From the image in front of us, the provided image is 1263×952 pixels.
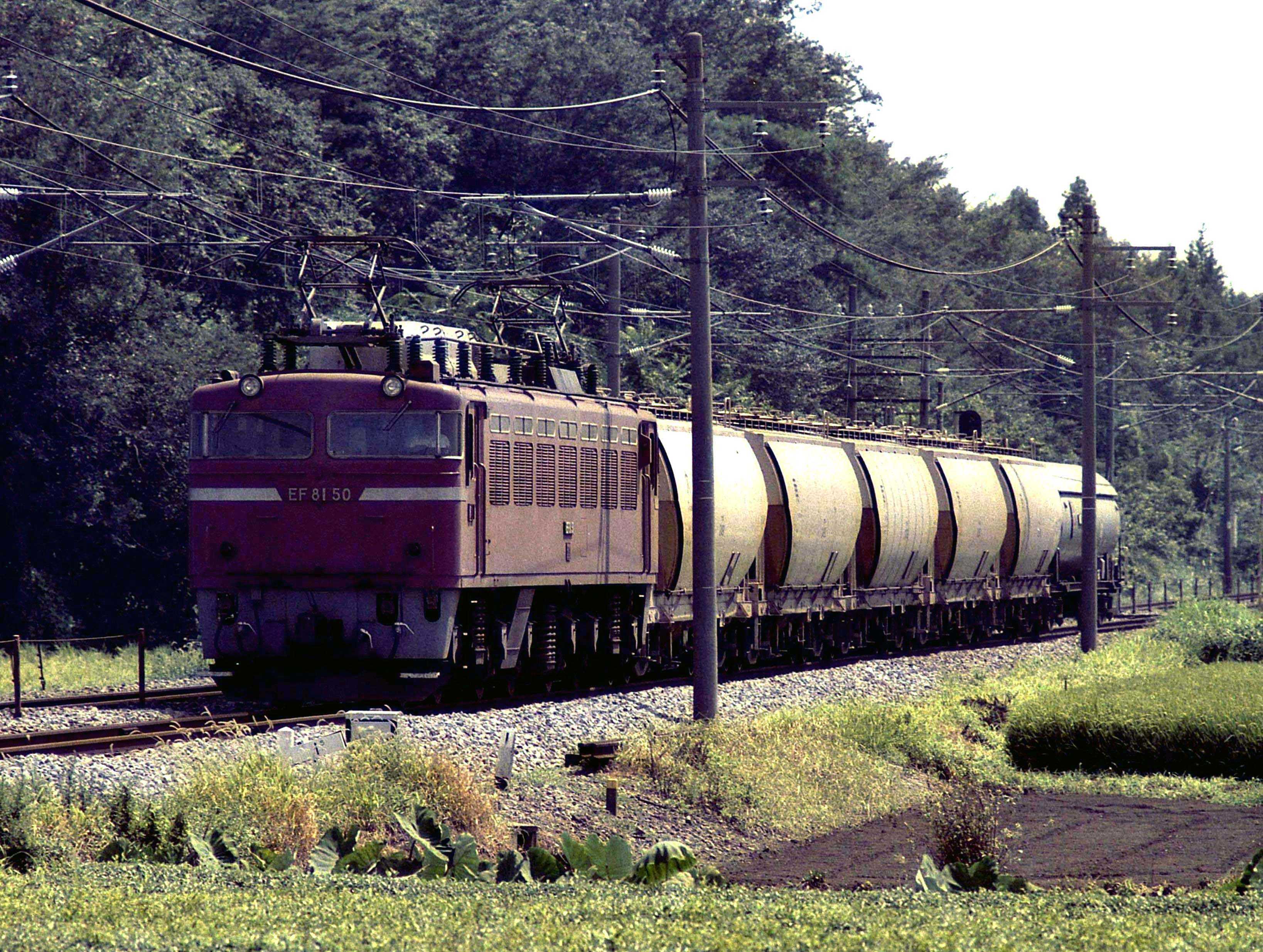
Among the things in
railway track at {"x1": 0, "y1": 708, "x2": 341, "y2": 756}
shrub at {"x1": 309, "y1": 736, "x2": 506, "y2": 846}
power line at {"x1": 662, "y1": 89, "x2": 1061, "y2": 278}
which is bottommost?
shrub at {"x1": 309, "y1": 736, "x2": 506, "y2": 846}

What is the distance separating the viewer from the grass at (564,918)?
901 centimetres

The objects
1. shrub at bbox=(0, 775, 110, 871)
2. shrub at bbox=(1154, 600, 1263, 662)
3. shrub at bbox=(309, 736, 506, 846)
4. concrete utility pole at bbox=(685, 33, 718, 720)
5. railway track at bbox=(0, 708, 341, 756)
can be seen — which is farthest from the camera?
shrub at bbox=(1154, 600, 1263, 662)

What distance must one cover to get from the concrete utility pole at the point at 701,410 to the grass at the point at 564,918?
38.2 feet

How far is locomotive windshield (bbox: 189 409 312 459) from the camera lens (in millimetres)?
21797

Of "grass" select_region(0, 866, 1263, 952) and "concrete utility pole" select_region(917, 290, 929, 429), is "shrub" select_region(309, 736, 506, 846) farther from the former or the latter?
"concrete utility pole" select_region(917, 290, 929, 429)

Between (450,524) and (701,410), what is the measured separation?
12.1 ft

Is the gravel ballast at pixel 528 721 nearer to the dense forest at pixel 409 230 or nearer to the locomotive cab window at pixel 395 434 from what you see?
the locomotive cab window at pixel 395 434

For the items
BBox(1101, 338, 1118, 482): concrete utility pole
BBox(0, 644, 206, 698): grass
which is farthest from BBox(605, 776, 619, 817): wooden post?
BBox(1101, 338, 1118, 482): concrete utility pole

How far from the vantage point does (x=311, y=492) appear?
851 inches

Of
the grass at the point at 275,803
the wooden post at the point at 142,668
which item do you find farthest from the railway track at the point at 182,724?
the grass at the point at 275,803

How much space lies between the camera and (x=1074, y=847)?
1859 centimetres

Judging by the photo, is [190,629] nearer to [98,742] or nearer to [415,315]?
[415,315]

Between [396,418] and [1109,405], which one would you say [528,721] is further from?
[1109,405]

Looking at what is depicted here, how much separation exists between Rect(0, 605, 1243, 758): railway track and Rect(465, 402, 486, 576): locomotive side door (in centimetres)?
185
